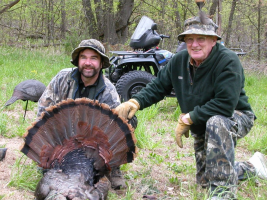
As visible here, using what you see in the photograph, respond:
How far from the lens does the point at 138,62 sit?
6.31 meters

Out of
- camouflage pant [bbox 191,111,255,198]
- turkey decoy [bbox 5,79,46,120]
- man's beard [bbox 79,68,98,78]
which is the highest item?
man's beard [bbox 79,68,98,78]

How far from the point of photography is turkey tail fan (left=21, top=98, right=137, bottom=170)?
257 centimetres

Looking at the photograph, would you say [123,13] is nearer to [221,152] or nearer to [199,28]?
[199,28]

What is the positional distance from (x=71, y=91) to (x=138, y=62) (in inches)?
123

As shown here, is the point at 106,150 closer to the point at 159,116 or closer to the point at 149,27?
the point at 159,116

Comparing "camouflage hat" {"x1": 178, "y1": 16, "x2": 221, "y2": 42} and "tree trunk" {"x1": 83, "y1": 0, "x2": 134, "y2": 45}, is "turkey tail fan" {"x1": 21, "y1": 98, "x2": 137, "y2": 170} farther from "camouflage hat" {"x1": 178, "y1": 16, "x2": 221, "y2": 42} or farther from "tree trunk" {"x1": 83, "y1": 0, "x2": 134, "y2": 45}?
"tree trunk" {"x1": 83, "y1": 0, "x2": 134, "y2": 45}

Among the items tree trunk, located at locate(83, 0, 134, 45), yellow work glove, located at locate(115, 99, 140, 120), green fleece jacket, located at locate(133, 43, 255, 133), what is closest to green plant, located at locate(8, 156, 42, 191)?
yellow work glove, located at locate(115, 99, 140, 120)

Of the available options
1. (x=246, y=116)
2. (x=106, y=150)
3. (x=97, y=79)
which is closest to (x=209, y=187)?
(x=246, y=116)

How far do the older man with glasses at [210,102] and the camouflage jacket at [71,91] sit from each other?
0.33 m

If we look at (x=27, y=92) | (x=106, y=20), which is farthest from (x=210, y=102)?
(x=106, y=20)

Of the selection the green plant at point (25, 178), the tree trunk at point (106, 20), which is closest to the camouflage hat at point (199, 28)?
the green plant at point (25, 178)

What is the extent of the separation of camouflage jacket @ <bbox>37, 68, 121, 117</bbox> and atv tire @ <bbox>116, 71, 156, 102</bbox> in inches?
97.0

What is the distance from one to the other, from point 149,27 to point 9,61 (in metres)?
5.11

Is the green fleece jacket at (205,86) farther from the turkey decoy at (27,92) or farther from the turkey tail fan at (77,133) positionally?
the turkey decoy at (27,92)
